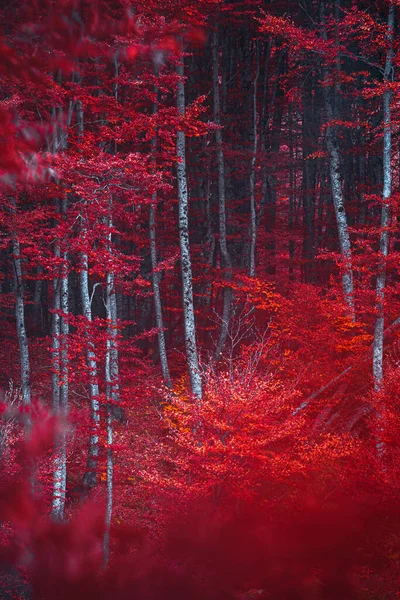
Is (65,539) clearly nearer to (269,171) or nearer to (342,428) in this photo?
(342,428)

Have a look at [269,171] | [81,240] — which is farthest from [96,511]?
[269,171]

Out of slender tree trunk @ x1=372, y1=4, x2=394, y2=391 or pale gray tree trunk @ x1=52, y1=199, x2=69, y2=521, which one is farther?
slender tree trunk @ x1=372, y1=4, x2=394, y2=391

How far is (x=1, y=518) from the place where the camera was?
13102 mm

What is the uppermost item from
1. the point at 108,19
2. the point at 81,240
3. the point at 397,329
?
the point at 108,19

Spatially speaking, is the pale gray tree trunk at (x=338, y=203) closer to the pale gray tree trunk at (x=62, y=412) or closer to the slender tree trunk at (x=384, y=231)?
the slender tree trunk at (x=384, y=231)

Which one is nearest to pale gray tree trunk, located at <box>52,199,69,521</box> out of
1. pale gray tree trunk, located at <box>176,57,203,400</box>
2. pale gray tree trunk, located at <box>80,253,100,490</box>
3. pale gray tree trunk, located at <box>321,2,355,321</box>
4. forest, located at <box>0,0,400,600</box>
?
forest, located at <box>0,0,400,600</box>

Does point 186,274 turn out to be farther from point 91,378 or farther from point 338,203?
point 338,203

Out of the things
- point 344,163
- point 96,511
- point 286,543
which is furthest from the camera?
point 344,163

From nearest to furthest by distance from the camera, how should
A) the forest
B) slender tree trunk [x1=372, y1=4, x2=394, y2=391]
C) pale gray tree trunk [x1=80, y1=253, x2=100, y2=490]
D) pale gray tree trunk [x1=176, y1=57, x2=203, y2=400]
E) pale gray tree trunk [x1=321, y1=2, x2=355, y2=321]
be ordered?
1. the forest
2. pale gray tree trunk [x1=80, y1=253, x2=100, y2=490]
3. slender tree trunk [x1=372, y1=4, x2=394, y2=391]
4. pale gray tree trunk [x1=176, y1=57, x2=203, y2=400]
5. pale gray tree trunk [x1=321, y1=2, x2=355, y2=321]

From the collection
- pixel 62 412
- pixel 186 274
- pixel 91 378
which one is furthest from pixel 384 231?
pixel 62 412

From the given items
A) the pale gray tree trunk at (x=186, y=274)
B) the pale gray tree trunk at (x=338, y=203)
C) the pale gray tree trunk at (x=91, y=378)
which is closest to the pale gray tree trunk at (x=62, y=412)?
the pale gray tree trunk at (x=91, y=378)

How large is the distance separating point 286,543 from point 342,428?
4.63 meters

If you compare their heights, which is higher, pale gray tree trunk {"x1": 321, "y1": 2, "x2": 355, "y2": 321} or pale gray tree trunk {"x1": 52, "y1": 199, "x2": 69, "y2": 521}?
pale gray tree trunk {"x1": 321, "y1": 2, "x2": 355, "y2": 321}

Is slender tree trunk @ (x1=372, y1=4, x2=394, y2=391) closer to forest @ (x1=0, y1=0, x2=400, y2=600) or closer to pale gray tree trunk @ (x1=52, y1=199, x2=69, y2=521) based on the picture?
forest @ (x1=0, y1=0, x2=400, y2=600)
